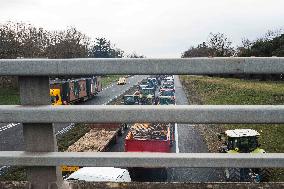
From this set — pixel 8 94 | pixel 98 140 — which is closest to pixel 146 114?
pixel 98 140

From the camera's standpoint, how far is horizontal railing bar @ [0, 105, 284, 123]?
7.39 ft

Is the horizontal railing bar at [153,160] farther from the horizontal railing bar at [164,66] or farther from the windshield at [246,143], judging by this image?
the windshield at [246,143]

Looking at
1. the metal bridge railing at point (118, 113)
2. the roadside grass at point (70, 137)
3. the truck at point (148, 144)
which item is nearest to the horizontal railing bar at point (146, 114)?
the metal bridge railing at point (118, 113)

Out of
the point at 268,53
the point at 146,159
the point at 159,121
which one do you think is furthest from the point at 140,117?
the point at 268,53

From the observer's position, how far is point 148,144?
1641cm

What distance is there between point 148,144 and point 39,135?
14.2 meters

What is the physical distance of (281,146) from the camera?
18406 millimetres

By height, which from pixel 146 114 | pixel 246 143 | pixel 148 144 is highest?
pixel 146 114

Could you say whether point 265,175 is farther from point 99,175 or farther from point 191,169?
point 99,175

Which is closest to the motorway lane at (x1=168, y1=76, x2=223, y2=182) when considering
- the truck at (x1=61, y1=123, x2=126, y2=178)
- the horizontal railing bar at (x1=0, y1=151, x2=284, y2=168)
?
the truck at (x1=61, y1=123, x2=126, y2=178)

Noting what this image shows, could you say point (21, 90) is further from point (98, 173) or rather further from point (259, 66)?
point (98, 173)

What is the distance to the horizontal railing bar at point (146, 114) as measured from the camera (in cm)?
225

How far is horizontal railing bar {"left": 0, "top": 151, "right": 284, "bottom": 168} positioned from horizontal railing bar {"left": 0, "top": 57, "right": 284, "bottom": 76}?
594mm

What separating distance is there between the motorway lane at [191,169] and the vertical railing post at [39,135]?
40.3 ft
